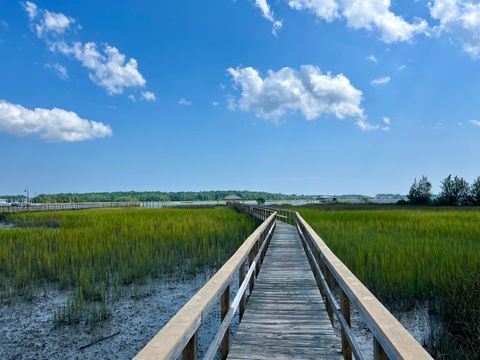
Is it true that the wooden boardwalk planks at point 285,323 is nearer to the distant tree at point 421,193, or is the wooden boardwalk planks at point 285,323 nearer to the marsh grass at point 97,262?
the marsh grass at point 97,262

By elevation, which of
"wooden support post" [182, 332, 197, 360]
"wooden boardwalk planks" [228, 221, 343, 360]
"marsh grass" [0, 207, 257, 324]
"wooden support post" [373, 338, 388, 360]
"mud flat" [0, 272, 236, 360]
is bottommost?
"mud flat" [0, 272, 236, 360]

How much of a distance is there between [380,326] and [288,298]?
12.1 ft

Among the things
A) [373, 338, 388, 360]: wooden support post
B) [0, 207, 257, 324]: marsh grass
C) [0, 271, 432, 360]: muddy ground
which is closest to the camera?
[373, 338, 388, 360]: wooden support post

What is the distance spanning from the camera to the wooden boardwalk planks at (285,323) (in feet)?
11.1

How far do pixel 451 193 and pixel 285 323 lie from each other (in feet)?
211

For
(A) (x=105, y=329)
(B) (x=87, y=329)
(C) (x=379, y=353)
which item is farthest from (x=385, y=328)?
(B) (x=87, y=329)

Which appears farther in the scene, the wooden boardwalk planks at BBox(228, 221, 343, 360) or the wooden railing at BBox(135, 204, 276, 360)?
the wooden boardwalk planks at BBox(228, 221, 343, 360)

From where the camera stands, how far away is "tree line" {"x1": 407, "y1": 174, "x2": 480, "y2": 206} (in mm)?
52619

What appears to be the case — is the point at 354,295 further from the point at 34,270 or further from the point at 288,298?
the point at 34,270

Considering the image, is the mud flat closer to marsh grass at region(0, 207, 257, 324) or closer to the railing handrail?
marsh grass at region(0, 207, 257, 324)

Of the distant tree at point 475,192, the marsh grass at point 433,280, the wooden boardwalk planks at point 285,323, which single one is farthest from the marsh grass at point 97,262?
the distant tree at point 475,192

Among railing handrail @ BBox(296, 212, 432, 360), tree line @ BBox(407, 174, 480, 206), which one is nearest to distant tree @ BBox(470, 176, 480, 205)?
tree line @ BBox(407, 174, 480, 206)

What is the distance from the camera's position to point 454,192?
56.9 metres

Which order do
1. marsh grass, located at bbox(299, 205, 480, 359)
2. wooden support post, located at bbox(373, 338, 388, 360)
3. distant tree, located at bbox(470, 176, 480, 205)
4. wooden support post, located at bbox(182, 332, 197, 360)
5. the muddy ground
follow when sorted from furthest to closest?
distant tree, located at bbox(470, 176, 480, 205)
the muddy ground
marsh grass, located at bbox(299, 205, 480, 359)
wooden support post, located at bbox(182, 332, 197, 360)
wooden support post, located at bbox(373, 338, 388, 360)
